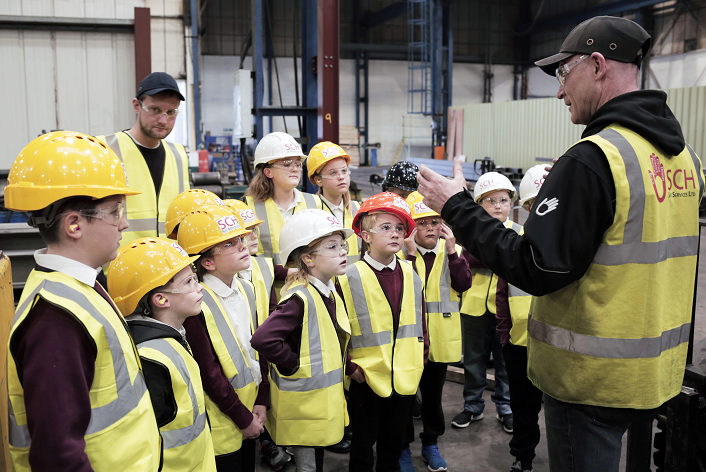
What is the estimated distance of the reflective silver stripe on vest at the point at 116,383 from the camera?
1.35m

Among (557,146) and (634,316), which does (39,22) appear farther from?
(557,146)

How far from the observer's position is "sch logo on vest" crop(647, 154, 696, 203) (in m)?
1.68

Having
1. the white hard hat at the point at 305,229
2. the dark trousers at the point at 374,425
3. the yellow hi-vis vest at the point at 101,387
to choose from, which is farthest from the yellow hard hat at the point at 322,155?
the yellow hi-vis vest at the point at 101,387

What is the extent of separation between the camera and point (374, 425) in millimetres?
2879

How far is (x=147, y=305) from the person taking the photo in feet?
6.17

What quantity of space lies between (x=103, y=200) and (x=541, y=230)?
1.25 meters

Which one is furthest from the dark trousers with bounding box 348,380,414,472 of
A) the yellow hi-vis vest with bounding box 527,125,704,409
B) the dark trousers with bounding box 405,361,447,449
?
the yellow hi-vis vest with bounding box 527,125,704,409

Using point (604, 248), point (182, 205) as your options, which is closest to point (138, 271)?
point (182, 205)

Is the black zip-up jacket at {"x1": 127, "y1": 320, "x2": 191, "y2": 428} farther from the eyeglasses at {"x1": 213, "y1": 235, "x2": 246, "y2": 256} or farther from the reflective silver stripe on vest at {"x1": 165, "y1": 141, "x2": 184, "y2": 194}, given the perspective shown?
the reflective silver stripe on vest at {"x1": 165, "y1": 141, "x2": 184, "y2": 194}

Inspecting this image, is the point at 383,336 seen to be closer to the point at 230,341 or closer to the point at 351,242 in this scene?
the point at 230,341

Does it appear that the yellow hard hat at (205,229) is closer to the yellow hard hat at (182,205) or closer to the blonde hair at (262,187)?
the yellow hard hat at (182,205)

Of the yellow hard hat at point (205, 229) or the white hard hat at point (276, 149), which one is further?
the white hard hat at point (276, 149)

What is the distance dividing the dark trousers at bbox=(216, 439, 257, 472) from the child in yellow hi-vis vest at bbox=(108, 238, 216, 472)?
0.44 metres

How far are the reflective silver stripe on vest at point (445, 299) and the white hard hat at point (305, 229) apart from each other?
1094 millimetres
